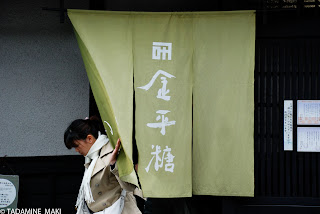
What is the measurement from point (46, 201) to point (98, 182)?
Answer: 95.8 inches

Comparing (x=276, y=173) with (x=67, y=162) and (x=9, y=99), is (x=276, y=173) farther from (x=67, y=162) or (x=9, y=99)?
(x=9, y=99)

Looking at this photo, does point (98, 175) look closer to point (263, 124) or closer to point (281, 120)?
point (263, 124)

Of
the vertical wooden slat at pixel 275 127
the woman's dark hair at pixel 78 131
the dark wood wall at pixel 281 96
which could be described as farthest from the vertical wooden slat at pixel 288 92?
the woman's dark hair at pixel 78 131

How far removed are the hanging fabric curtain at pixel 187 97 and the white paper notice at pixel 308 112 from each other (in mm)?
738

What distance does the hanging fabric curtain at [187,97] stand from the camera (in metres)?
6.28

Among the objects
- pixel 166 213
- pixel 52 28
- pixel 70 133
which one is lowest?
pixel 166 213

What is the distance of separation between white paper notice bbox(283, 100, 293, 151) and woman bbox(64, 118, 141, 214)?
7.68 feet

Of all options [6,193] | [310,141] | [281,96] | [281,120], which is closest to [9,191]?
[6,193]

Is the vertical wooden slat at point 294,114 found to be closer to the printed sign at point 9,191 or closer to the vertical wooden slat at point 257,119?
the vertical wooden slat at point 257,119

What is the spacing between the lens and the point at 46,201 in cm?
760

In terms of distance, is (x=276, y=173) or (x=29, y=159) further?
(x=29, y=159)

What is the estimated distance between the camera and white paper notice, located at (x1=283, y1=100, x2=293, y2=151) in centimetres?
643

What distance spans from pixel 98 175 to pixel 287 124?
9.15 ft

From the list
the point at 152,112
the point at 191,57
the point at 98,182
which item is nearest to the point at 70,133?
the point at 98,182
